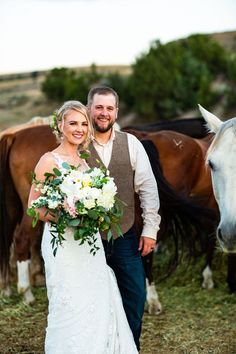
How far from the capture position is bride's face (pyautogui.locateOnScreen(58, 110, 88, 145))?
299 centimetres

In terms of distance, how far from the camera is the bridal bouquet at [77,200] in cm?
272

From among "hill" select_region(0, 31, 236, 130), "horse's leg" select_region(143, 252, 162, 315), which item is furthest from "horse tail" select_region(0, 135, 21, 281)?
"hill" select_region(0, 31, 236, 130)

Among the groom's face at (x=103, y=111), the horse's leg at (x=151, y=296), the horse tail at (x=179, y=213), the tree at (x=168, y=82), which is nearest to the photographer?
the groom's face at (x=103, y=111)

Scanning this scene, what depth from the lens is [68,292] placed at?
2.97 meters

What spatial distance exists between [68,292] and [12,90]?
115 feet

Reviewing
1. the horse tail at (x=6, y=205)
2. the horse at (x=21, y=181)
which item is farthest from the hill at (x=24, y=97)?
the horse at (x=21, y=181)

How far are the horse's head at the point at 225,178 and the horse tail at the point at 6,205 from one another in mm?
2713

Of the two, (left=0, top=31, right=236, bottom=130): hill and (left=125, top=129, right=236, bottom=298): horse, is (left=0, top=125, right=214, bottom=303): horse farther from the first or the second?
(left=0, top=31, right=236, bottom=130): hill

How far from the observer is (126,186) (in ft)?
10.9

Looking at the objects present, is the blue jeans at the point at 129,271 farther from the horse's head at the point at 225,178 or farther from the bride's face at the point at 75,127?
the bride's face at the point at 75,127

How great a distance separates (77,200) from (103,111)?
715 millimetres

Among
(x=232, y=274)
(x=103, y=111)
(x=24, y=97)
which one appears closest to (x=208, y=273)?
(x=232, y=274)

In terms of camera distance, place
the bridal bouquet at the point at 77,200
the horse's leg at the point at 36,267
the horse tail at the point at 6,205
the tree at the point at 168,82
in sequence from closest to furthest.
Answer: the bridal bouquet at the point at 77,200, the horse tail at the point at 6,205, the horse's leg at the point at 36,267, the tree at the point at 168,82

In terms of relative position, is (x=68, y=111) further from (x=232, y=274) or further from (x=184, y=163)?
(x=232, y=274)
